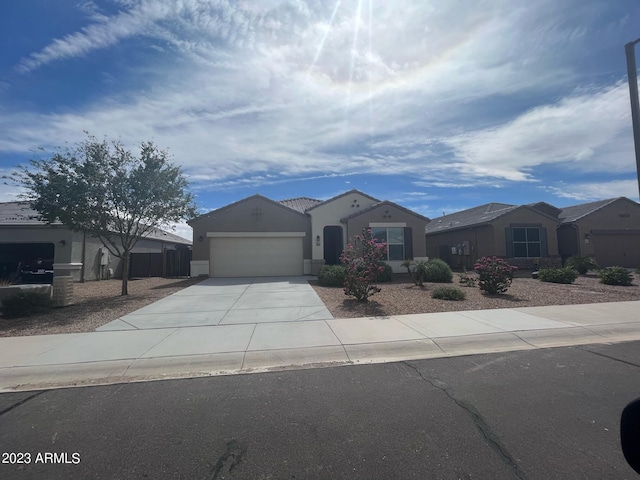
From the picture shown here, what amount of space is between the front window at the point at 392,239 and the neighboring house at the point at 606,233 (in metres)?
12.9

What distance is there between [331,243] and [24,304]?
1419 cm

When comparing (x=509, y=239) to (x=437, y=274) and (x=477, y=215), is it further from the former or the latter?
(x=437, y=274)

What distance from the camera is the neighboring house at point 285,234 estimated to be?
19.1 metres

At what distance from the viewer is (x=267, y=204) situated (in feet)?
65.0

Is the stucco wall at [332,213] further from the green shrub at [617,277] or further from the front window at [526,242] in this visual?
the green shrub at [617,277]

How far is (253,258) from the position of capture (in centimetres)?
1953

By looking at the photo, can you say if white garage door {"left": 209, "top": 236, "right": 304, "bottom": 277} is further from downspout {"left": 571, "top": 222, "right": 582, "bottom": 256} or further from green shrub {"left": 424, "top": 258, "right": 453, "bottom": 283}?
downspout {"left": 571, "top": 222, "right": 582, "bottom": 256}

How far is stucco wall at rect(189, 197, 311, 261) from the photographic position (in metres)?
19.2

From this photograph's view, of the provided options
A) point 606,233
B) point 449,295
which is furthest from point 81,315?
point 606,233

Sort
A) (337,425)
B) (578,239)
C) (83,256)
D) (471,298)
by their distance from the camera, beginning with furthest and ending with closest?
(578,239), (83,256), (471,298), (337,425)

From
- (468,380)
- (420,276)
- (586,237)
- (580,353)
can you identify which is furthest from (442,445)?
(586,237)

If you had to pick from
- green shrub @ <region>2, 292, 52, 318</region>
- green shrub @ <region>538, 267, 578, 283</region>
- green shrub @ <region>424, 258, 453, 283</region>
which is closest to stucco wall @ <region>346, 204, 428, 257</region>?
green shrub @ <region>424, 258, 453, 283</region>

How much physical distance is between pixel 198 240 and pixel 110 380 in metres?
14.8

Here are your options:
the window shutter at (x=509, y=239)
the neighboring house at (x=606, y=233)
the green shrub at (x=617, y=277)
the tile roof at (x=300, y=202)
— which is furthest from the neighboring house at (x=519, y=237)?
the tile roof at (x=300, y=202)
